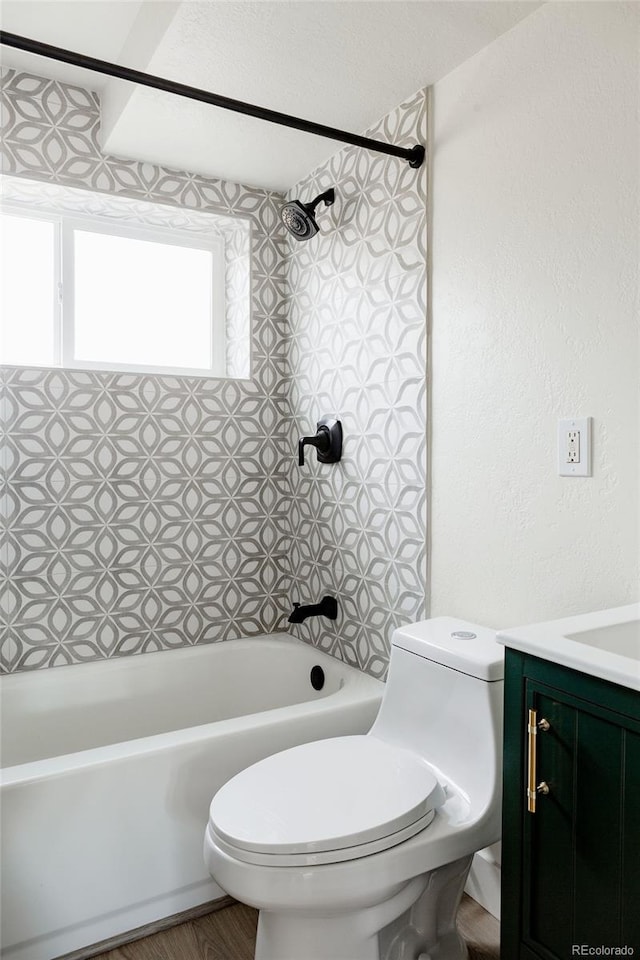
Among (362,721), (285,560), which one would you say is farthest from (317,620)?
(362,721)

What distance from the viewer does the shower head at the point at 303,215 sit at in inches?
90.7

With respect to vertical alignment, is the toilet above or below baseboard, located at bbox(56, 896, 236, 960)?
above

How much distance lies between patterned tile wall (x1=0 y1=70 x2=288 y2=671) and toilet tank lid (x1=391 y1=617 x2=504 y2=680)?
110cm

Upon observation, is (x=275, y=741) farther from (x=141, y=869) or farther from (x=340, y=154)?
(x=340, y=154)

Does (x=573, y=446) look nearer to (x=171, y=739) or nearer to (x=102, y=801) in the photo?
(x=171, y=739)

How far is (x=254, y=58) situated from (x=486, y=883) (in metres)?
2.29

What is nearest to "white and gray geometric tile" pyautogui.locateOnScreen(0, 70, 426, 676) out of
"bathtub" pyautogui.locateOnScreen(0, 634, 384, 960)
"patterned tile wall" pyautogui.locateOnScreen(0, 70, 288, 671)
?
"patterned tile wall" pyautogui.locateOnScreen(0, 70, 288, 671)

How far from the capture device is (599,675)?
1011mm

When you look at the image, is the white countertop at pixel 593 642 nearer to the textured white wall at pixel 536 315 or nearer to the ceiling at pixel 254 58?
the textured white wall at pixel 536 315

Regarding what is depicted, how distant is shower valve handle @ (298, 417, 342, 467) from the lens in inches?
95.9

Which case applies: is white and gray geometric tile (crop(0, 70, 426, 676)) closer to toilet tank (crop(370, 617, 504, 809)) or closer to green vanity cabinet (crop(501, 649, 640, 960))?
toilet tank (crop(370, 617, 504, 809))

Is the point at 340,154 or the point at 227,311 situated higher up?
the point at 340,154

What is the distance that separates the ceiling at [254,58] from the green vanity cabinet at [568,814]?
1537mm

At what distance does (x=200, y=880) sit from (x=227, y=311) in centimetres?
210
